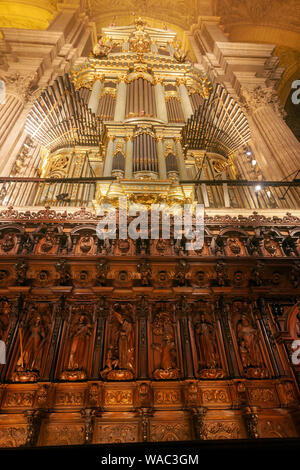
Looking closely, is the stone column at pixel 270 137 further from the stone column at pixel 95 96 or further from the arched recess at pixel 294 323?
the stone column at pixel 95 96

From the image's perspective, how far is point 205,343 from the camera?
4.38 metres

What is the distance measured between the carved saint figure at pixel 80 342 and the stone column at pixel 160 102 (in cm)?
765

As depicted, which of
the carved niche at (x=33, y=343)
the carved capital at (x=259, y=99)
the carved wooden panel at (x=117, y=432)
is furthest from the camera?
the carved capital at (x=259, y=99)

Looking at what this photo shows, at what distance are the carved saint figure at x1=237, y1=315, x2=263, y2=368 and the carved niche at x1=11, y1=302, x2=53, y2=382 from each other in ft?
9.18

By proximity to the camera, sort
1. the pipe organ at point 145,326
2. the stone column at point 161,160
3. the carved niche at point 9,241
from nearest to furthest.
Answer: the pipe organ at point 145,326 < the carved niche at point 9,241 < the stone column at point 161,160

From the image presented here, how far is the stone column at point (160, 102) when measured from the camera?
10167 mm

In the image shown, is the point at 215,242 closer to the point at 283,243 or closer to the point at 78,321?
the point at 283,243

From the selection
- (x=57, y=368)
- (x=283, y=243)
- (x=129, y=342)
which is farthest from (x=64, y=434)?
(x=283, y=243)

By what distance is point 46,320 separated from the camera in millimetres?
4516

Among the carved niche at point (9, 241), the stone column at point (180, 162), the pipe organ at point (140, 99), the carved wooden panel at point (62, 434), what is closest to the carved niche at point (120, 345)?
the carved wooden panel at point (62, 434)

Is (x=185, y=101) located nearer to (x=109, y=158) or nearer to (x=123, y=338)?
(x=109, y=158)

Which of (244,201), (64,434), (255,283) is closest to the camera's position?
(64,434)

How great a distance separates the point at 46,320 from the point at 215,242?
309 centimetres

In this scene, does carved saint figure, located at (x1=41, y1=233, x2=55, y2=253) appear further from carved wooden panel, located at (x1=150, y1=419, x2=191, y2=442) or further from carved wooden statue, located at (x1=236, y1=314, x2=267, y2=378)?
carved wooden statue, located at (x1=236, y1=314, x2=267, y2=378)
